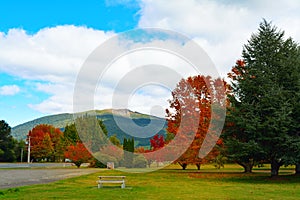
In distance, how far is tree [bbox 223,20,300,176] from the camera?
18.8m

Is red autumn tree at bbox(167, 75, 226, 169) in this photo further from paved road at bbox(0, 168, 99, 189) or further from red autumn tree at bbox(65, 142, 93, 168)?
red autumn tree at bbox(65, 142, 93, 168)

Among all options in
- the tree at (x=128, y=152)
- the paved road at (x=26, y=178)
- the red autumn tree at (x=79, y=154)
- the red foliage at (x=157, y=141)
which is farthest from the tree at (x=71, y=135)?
the paved road at (x=26, y=178)

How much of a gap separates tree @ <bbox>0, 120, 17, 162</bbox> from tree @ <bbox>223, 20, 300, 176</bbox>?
54.3m

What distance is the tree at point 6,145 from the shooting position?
212 feet

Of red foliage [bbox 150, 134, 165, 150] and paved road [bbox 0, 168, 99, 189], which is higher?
red foliage [bbox 150, 134, 165, 150]

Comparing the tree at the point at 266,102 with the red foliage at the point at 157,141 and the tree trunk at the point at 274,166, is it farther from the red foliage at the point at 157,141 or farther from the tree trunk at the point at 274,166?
the red foliage at the point at 157,141

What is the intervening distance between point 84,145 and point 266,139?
102ft

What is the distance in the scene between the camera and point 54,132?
8744 centimetres

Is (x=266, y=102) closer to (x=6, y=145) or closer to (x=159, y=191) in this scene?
(x=159, y=191)

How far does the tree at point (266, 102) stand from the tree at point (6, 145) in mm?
54319

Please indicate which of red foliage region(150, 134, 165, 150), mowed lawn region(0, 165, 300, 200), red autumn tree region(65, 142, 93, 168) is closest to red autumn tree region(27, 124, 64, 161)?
red autumn tree region(65, 142, 93, 168)

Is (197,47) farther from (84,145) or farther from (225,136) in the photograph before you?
(84,145)

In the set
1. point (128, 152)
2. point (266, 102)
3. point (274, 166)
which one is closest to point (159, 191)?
point (266, 102)

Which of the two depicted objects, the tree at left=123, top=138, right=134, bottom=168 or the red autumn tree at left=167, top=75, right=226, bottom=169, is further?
the tree at left=123, top=138, right=134, bottom=168
